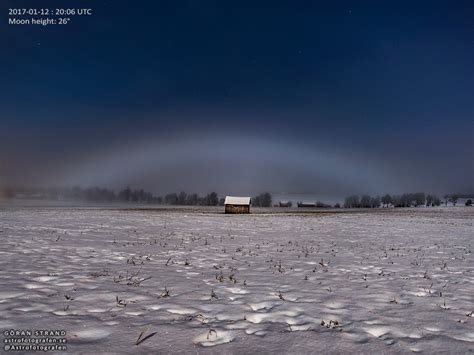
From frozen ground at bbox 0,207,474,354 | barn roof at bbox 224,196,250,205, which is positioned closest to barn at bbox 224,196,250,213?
barn roof at bbox 224,196,250,205

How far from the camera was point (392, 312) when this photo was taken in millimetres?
5922

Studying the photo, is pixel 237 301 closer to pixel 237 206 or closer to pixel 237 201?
pixel 237 206

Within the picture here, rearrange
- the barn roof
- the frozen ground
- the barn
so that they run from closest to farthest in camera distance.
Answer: the frozen ground, the barn, the barn roof

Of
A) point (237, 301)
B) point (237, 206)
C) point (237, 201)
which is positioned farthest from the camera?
point (237, 201)

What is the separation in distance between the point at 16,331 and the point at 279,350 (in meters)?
3.97

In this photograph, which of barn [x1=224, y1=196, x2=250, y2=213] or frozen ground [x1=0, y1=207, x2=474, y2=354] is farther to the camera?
barn [x1=224, y1=196, x2=250, y2=213]

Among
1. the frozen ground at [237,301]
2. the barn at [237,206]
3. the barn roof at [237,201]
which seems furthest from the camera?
the barn roof at [237,201]

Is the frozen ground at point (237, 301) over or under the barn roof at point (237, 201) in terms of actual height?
under

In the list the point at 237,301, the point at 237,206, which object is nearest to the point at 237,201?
the point at 237,206

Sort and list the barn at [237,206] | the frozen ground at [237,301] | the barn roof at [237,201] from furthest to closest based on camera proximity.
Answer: the barn roof at [237,201] < the barn at [237,206] < the frozen ground at [237,301]

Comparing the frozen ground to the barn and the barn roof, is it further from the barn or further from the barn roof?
the barn roof

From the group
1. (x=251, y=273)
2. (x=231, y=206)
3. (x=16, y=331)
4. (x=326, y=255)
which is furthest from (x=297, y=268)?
(x=231, y=206)

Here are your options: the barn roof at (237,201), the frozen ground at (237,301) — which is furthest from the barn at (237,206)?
the frozen ground at (237,301)

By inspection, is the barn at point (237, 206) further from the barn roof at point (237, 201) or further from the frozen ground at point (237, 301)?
the frozen ground at point (237, 301)
